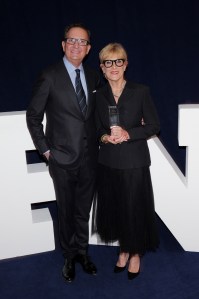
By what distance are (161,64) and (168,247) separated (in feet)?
4.79

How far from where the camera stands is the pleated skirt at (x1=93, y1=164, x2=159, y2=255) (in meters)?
2.28

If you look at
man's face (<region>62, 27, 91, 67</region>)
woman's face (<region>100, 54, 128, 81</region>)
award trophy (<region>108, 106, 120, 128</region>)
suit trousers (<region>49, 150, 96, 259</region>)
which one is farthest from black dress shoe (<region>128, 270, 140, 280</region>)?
man's face (<region>62, 27, 91, 67</region>)

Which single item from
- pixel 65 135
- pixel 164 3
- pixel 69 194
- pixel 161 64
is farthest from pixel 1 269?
pixel 164 3

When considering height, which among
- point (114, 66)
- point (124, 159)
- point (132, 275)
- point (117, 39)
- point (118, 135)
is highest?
point (117, 39)

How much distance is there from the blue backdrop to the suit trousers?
0.89 metres

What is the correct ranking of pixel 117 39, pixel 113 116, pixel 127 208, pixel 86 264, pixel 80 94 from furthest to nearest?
pixel 117 39 → pixel 86 264 → pixel 127 208 → pixel 80 94 → pixel 113 116

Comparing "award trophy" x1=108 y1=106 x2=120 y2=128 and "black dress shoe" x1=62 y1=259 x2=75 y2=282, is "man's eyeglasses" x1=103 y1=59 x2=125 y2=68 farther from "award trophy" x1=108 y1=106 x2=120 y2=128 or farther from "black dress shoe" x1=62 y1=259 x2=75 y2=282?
"black dress shoe" x1=62 y1=259 x2=75 y2=282

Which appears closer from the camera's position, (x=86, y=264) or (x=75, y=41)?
(x=75, y=41)

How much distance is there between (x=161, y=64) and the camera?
299 cm

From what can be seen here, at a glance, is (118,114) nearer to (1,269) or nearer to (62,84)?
(62,84)

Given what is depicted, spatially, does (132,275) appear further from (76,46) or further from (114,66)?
(76,46)

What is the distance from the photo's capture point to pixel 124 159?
222cm

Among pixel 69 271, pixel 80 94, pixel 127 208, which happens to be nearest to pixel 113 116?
pixel 80 94

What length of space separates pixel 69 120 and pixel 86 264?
3.49ft
